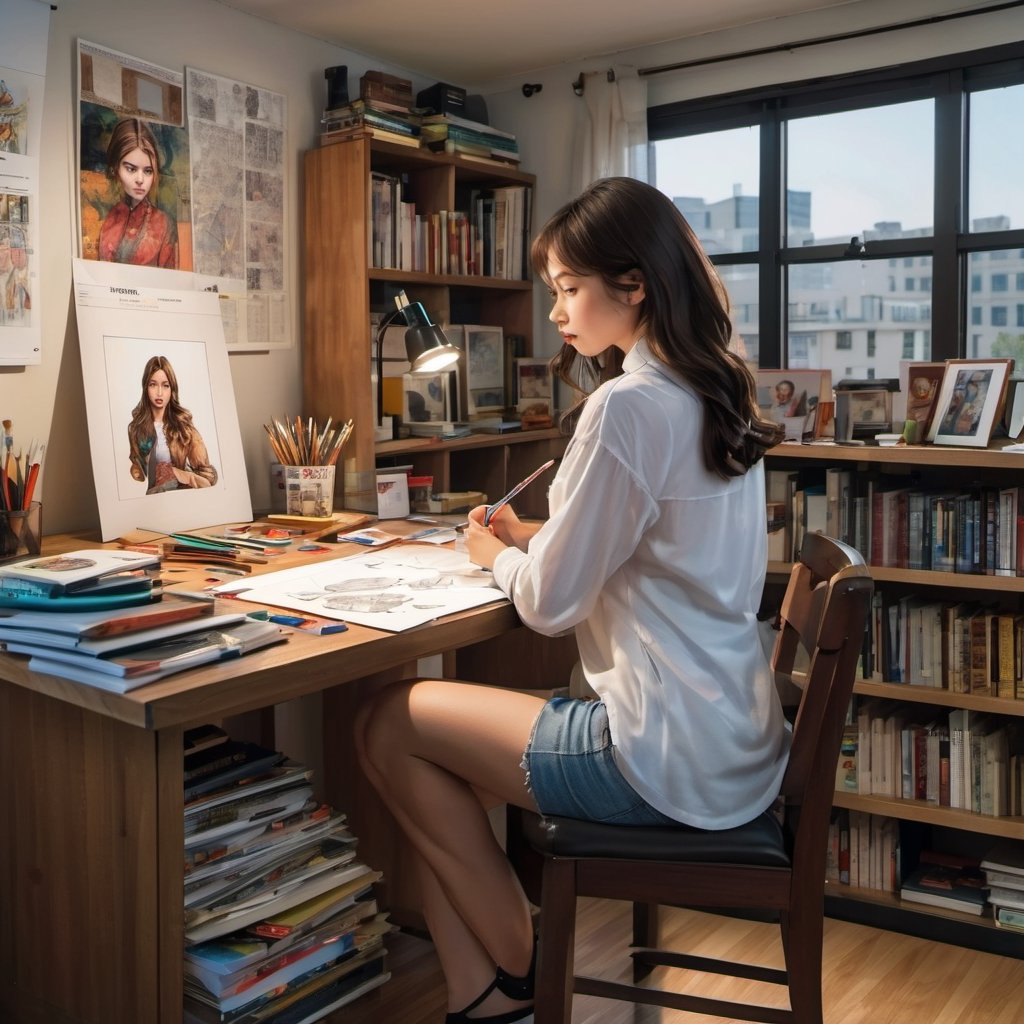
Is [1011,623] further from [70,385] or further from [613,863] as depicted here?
[70,385]

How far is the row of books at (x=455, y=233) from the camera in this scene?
2750mm

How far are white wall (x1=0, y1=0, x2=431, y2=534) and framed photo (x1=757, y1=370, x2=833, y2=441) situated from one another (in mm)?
1210

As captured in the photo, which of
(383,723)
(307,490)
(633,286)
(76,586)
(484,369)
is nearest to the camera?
(76,586)

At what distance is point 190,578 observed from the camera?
186 centimetres

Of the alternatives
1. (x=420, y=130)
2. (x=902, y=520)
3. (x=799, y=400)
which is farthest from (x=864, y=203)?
(x=420, y=130)

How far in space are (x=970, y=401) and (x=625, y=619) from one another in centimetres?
127

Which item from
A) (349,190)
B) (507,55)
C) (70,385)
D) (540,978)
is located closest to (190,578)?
(70,385)

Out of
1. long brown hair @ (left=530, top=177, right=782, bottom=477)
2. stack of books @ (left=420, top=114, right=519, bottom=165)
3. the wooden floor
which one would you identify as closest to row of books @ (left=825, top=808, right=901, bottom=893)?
the wooden floor

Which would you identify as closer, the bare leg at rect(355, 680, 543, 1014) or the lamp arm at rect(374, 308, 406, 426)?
the bare leg at rect(355, 680, 543, 1014)

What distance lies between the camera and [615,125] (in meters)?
3.02

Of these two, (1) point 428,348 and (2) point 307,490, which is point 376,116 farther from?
(2) point 307,490

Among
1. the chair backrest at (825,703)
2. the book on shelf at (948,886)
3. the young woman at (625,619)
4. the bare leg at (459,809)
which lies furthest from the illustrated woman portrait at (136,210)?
the book on shelf at (948,886)

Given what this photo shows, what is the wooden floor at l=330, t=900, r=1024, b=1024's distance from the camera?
1985 millimetres

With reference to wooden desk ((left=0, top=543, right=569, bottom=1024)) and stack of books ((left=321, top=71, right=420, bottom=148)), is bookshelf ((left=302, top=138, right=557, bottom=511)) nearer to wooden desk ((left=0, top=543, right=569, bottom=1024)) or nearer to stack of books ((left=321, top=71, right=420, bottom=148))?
stack of books ((left=321, top=71, right=420, bottom=148))
